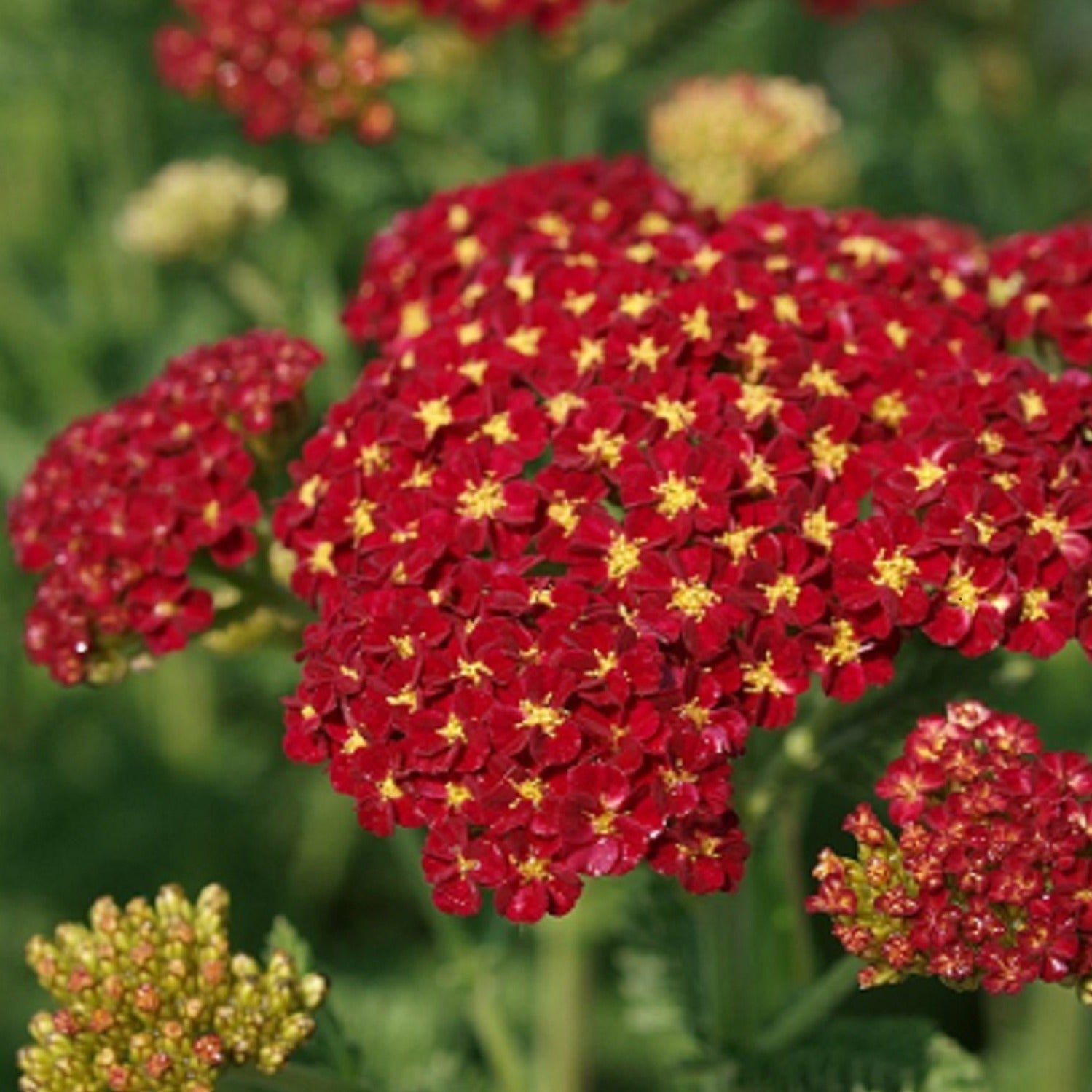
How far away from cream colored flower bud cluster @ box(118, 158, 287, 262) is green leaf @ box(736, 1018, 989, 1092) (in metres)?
2.19

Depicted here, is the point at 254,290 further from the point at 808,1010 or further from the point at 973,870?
the point at 973,870

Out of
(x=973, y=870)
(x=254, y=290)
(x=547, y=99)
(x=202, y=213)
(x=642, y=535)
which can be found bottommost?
(x=973, y=870)

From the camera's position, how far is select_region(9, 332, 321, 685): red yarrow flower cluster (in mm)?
2504

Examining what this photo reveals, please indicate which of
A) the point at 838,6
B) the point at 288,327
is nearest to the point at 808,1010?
the point at 288,327

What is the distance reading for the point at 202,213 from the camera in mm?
3809

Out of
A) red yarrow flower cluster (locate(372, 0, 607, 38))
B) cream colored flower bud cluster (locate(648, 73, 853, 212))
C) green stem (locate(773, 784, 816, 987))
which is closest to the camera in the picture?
green stem (locate(773, 784, 816, 987))

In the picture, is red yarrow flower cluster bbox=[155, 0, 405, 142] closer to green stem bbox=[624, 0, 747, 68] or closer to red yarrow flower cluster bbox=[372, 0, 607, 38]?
red yarrow flower cluster bbox=[372, 0, 607, 38]

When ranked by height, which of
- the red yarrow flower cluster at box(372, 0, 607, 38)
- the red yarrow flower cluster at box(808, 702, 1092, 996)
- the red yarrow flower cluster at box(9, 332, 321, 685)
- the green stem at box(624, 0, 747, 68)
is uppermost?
the red yarrow flower cluster at box(372, 0, 607, 38)

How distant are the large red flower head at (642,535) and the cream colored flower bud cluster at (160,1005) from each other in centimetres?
31

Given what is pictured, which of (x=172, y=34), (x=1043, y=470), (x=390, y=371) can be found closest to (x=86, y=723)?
(x=172, y=34)

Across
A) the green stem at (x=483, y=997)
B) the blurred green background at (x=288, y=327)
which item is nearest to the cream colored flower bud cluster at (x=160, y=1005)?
the green stem at (x=483, y=997)

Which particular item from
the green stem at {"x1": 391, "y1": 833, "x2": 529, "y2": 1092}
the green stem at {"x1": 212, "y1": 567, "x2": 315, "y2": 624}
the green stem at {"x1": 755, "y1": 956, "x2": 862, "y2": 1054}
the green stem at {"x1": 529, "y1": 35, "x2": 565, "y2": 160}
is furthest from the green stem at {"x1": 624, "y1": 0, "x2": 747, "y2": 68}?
the green stem at {"x1": 755, "y1": 956, "x2": 862, "y2": 1054}

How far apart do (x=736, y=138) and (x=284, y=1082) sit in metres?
2.39

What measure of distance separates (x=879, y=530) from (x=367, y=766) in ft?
2.37
